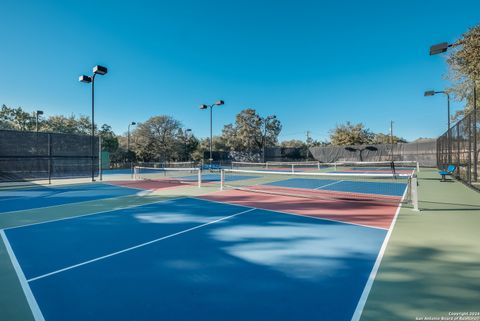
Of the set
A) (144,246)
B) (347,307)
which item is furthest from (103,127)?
(347,307)

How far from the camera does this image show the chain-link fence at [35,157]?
14.6m

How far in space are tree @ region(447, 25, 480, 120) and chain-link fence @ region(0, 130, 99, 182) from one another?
63.0 ft

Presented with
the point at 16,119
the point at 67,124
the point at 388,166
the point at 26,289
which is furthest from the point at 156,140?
the point at 26,289

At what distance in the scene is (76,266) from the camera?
127 inches

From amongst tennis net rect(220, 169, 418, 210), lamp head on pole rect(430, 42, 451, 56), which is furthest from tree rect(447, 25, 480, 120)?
tennis net rect(220, 169, 418, 210)

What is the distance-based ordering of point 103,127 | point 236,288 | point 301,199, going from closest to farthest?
point 236,288 < point 301,199 < point 103,127

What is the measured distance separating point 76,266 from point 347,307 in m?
3.35

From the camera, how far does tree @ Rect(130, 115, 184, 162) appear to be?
35.7 meters

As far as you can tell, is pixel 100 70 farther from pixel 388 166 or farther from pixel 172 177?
pixel 388 166

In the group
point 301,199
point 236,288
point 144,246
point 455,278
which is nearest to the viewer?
point 236,288

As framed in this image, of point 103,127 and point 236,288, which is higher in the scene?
point 103,127

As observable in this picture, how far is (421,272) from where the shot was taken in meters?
2.98

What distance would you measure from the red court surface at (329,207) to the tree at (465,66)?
591 cm

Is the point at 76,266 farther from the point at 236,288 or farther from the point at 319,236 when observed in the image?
the point at 319,236
